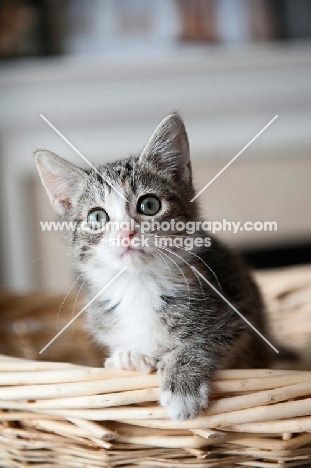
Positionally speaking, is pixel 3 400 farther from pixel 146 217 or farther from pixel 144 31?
pixel 144 31

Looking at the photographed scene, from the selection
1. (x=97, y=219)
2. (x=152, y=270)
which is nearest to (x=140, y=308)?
(x=152, y=270)

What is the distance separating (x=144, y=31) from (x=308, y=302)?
1.48m

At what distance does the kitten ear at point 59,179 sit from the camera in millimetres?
977

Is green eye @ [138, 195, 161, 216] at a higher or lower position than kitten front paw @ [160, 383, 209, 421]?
higher

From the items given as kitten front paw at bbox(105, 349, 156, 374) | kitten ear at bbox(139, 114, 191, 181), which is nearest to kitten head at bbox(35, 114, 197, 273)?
kitten ear at bbox(139, 114, 191, 181)

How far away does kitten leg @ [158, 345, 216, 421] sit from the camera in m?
0.74

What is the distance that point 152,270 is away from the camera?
0.92m

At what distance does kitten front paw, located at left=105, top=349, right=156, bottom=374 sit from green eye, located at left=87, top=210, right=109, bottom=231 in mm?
221

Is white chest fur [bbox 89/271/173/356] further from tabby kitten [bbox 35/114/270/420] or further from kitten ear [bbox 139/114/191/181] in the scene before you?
kitten ear [bbox 139/114/191/181]

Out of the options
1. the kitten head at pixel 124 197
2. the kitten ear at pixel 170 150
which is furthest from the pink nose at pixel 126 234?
the kitten ear at pixel 170 150

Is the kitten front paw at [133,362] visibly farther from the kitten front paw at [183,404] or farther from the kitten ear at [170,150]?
the kitten ear at [170,150]

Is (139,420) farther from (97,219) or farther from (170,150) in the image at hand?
(170,150)

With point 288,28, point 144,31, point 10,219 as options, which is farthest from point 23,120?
point 288,28

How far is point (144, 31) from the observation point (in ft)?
7.72
